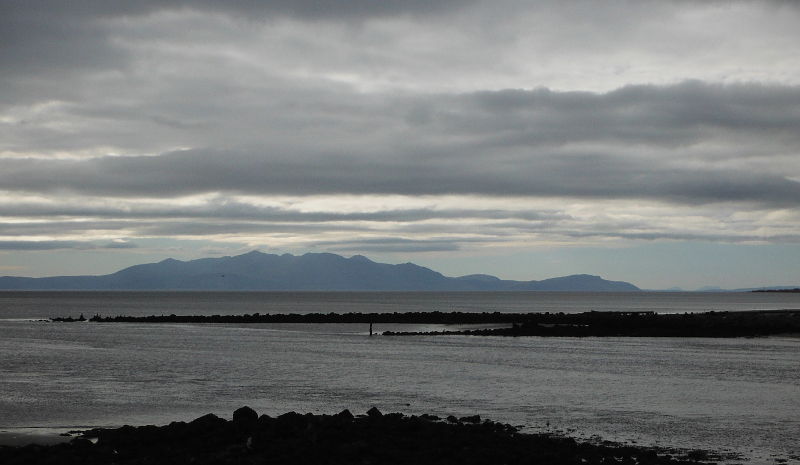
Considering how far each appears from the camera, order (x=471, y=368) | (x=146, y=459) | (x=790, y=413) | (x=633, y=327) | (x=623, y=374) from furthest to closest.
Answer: (x=633, y=327)
(x=471, y=368)
(x=623, y=374)
(x=790, y=413)
(x=146, y=459)

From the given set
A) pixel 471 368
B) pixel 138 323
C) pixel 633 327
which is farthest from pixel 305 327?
pixel 471 368

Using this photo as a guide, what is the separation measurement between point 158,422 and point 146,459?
7.50m

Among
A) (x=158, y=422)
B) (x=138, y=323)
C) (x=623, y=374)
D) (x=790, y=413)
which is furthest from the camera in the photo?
(x=138, y=323)

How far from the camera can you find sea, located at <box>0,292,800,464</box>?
1066 inches

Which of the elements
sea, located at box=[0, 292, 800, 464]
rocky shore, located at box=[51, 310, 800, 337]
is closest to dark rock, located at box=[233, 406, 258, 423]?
sea, located at box=[0, 292, 800, 464]

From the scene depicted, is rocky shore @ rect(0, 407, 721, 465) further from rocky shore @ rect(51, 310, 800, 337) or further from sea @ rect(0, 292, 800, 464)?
rocky shore @ rect(51, 310, 800, 337)

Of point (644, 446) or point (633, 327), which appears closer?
point (644, 446)

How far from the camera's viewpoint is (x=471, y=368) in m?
46.5

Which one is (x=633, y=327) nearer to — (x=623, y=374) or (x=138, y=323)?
(x=623, y=374)

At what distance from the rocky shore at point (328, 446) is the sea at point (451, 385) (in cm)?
265

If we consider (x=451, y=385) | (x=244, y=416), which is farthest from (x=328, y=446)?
(x=451, y=385)

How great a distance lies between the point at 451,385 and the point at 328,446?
1701cm

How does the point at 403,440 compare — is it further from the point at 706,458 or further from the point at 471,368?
the point at 471,368

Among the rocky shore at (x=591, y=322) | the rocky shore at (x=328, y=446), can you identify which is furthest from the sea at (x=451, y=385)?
the rocky shore at (x=591, y=322)
